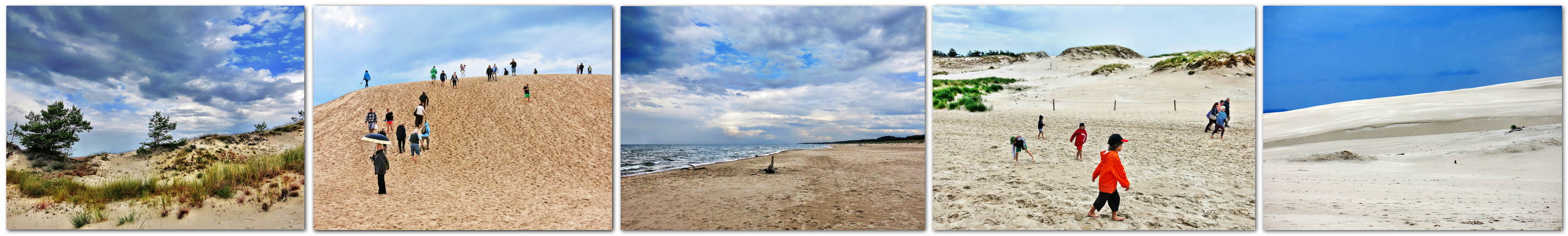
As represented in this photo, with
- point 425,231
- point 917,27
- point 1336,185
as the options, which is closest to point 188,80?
point 425,231

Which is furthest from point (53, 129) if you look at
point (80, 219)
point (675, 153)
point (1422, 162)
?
point (1422, 162)

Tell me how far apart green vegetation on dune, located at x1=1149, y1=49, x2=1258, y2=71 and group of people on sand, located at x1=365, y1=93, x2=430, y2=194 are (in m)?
7.29


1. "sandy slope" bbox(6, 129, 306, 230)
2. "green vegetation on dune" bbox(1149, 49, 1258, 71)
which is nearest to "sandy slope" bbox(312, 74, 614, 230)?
"sandy slope" bbox(6, 129, 306, 230)

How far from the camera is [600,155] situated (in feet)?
16.7

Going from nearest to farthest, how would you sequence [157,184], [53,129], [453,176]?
[53,129] → [157,184] → [453,176]

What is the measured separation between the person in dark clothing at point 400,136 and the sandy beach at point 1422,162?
8514 mm

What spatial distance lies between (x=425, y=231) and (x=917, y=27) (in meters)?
5.15

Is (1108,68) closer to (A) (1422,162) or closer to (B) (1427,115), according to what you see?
(A) (1422,162)

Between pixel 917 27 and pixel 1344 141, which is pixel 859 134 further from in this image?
pixel 1344 141

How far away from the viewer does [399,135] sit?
5098 mm

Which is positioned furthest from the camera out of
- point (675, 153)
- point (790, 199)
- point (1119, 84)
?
point (675, 153)

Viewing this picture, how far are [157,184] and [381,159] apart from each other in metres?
1.89

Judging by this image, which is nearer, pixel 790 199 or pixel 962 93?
pixel 962 93

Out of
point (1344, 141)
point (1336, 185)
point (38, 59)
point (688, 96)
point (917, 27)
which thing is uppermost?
point (917, 27)
